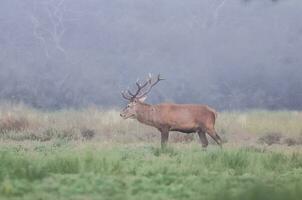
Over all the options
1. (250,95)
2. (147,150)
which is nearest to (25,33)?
(250,95)

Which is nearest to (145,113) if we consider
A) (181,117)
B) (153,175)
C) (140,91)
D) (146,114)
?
(146,114)

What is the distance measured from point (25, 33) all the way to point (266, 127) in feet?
17.4

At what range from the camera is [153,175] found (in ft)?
24.1

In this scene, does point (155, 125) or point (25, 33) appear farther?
point (25, 33)

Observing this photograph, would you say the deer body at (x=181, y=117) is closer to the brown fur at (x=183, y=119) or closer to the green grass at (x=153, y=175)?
the brown fur at (x=183, y=119)

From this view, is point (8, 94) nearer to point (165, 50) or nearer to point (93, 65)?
point (93, 65)

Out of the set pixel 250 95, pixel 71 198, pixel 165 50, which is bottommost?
pixel 71 198

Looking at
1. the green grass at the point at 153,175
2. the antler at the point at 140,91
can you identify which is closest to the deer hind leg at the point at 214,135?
the antler at the point at 140,91

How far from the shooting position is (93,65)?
14.5 m

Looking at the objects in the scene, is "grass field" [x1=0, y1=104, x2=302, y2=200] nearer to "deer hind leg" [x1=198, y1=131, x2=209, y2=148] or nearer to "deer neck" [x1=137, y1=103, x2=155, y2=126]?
"deer hind leg" [x1=198, y1=131, x2=209, y2=148]

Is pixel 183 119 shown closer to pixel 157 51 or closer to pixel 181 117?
pixel 181 117

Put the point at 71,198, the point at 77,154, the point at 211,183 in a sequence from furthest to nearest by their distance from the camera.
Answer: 1. the point at 77,154
2. the point at 211,183
3. the point at 71,198

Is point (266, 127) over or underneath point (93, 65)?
underneath

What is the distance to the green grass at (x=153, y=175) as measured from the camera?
236 inches
